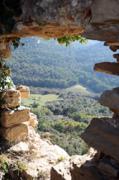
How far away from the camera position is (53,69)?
8306 centimetres

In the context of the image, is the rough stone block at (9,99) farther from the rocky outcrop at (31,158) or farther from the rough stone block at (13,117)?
the rocky outcrop at (31,158)

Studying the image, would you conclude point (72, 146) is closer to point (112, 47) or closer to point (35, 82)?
point (112, 47)

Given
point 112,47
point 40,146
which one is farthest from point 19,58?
point 112,47

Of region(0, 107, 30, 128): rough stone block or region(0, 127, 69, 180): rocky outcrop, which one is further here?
region(0, 107, 30, 128): rough stone block

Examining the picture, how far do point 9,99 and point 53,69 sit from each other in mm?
67741

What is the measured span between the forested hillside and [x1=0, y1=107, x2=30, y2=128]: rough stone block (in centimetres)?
4416

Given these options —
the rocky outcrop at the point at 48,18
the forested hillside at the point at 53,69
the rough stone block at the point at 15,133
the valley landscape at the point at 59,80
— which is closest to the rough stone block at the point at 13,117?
the rough stone block at the point at 15,133

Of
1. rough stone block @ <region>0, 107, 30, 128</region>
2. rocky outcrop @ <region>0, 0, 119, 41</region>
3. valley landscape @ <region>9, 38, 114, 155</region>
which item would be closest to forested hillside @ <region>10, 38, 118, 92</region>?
valley landscape @ <region>9, 38, 114, 155</region>

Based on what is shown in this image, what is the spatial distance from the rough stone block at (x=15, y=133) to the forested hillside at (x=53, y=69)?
4424cm

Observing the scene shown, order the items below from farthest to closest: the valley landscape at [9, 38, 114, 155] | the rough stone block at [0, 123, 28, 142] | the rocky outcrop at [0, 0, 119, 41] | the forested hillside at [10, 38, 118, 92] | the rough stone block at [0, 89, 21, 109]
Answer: the forested hillside at [10, 38, 118, 92]
the valley landscape at [9, 38, 114, 155]
the rough stone block at [0, 89, 21, 109]
the rough stone block at [0, 123, 28, 142]
the rocky outcrop at [0, 0, 119, 41]

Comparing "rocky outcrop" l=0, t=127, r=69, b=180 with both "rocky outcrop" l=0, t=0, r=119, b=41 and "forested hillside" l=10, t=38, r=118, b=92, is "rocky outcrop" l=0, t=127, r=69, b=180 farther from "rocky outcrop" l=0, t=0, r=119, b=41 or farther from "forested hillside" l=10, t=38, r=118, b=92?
"forested hillside" l=10, t=38, r=118, b=92

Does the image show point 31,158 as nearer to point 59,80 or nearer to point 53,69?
point 59,80

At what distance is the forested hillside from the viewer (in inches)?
2660

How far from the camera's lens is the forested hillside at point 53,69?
222 ft
